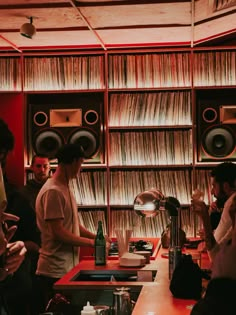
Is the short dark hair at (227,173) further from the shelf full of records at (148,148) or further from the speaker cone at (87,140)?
the speaker cone at (87,140)

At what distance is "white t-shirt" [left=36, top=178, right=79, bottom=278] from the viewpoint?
4.18m

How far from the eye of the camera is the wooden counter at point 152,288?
2.78 meters

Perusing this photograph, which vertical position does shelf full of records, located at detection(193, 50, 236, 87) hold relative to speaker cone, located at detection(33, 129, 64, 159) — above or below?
above

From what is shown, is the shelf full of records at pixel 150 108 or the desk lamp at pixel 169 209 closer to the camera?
the desk lamp at pixel 169 209

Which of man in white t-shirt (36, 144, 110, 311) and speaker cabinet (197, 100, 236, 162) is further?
speaker cabinet (197, 100, 236, 162)

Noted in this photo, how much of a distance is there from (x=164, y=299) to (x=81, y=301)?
2.35 ft

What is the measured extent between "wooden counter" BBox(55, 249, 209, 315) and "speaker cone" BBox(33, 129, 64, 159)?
2.01m

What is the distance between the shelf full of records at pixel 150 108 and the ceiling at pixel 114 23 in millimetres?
514

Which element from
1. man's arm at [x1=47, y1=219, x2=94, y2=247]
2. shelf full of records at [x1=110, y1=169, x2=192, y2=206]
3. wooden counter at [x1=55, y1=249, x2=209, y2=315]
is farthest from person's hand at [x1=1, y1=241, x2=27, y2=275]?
shelf full of records at [x1=110, y1=169, x2=192, y2=206]

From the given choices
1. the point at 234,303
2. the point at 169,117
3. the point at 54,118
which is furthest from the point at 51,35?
the point at 234,303

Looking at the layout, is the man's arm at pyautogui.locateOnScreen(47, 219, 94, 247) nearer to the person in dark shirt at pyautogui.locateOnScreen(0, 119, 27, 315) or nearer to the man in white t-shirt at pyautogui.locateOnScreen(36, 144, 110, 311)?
the man in white t-shirt at pyautogui.locateOnScreen(36, 144, 110, 311)

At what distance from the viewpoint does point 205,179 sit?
239 inches

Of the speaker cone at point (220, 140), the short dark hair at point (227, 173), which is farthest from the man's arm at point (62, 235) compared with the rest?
the speaker cone at point (220, 140)

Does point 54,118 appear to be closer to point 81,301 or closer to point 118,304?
point 81,301
